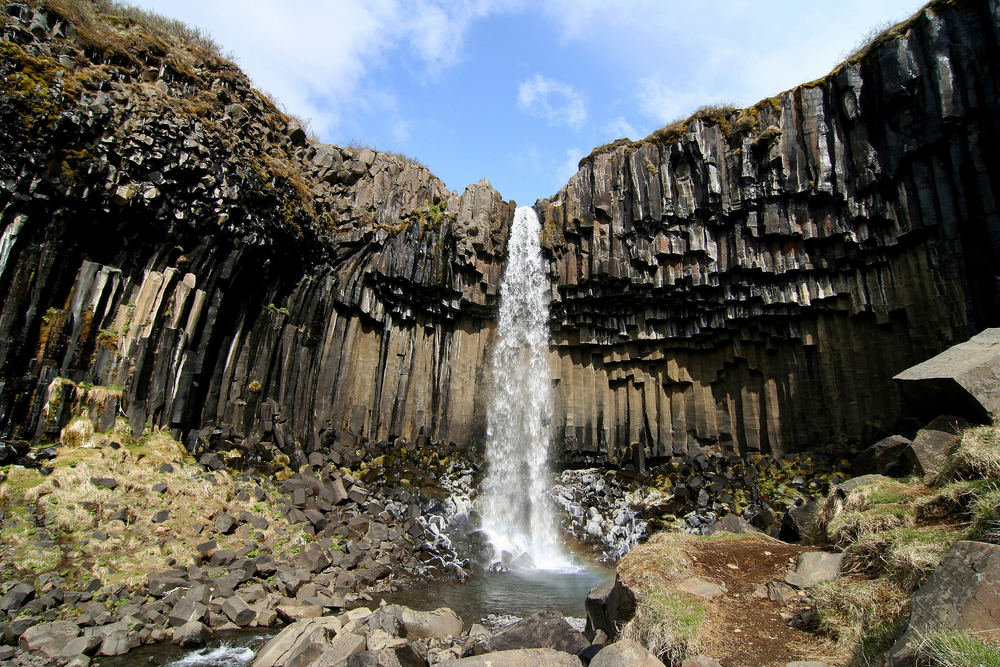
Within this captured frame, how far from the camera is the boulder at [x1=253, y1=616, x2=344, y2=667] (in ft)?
26.7

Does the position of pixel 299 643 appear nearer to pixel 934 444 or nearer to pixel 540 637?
pixel 540 637

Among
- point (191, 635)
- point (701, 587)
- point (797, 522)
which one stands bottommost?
point (191, 635)

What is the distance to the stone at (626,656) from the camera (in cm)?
556

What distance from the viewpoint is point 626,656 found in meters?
5.66

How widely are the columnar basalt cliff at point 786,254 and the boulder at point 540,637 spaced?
1442 cm

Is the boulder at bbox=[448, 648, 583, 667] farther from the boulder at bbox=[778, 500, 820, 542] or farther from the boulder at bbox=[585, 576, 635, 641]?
the boulder at bbox=[778, 500, 820, 542]

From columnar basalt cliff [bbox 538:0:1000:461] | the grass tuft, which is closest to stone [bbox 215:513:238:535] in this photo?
columnar basalt cliff [bbox 538:0:1000:461]

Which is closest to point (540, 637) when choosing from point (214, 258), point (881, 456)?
point (881, 456)

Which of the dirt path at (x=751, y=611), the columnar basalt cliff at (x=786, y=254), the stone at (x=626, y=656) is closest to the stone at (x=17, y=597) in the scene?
the stone at (x=626, y=656)

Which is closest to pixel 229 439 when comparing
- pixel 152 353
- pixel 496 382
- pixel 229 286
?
pixel 152 353

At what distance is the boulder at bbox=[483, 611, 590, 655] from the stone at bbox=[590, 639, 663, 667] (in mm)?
2051

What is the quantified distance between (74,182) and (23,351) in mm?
4388

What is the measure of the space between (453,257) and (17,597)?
17103 millimetres

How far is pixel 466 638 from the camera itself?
32.3ft
